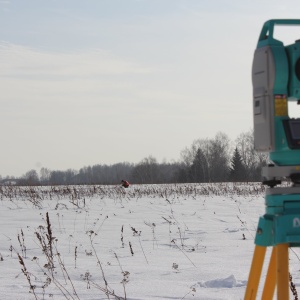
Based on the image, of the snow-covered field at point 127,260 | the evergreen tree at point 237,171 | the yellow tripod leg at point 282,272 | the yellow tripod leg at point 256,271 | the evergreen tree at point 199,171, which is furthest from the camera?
the evergreen tree at point 199,171

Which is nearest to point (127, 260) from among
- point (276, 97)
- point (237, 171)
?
point (276, 97)

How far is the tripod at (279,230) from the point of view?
5.98ft

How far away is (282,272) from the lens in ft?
5.94

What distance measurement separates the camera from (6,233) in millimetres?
6770

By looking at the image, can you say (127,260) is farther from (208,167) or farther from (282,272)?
(208,167)

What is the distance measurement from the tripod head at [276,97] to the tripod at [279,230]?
0.27 ft

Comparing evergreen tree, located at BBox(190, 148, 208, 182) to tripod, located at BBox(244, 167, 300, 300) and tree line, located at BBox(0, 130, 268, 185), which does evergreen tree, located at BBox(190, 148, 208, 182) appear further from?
tripod, located at BBox(244, 167, 300, 300)

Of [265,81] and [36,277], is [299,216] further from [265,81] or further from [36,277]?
[36,277]

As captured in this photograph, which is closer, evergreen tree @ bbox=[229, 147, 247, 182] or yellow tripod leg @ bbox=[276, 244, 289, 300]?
yellow tripod leg @ bbox=[276, 244, 289, 300]

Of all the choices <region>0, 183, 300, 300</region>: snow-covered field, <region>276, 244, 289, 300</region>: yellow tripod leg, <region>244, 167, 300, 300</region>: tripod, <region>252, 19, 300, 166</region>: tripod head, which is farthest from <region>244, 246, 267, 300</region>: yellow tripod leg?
<region>0, 183, 300, 300</region>: snow-covered field

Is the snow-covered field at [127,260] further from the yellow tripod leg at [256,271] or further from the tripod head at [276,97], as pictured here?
the tripod head at [276,97]

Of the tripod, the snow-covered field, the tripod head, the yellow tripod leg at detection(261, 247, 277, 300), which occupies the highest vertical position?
the tripod head

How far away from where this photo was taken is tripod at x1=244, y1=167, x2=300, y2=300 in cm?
182

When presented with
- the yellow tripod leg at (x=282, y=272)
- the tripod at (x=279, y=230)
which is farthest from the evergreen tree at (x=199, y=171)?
the yellow tripod leg at (x=282, y=272)
